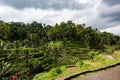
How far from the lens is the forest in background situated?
60.1 m

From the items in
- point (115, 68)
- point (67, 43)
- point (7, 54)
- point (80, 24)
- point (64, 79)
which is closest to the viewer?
point (64, 79)

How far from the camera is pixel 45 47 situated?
283ft

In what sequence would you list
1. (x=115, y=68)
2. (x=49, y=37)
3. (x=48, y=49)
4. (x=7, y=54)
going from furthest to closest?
(x=49, y=37) < (x=48, y=49) < (x=7, y=54) < (x=115, y=68)

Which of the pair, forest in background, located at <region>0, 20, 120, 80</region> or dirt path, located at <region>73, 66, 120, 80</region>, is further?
forest in background, located at <region>0, 20, 120, 80</region>

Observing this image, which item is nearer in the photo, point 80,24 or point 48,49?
point 48,49

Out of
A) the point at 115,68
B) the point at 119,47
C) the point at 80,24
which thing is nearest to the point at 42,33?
the point at 80,24

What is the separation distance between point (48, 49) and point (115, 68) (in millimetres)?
61382

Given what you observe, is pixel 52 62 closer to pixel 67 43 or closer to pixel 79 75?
pixel 67 43

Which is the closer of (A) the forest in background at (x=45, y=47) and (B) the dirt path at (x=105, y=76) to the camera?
(B) the dirt path at (x=105, y=76)

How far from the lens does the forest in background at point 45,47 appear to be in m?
60.1

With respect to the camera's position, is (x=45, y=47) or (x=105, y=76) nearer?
(x=105, y=76)

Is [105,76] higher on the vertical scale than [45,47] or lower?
lower

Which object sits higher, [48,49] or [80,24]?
[80,24]

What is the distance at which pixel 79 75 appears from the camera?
708 inches
